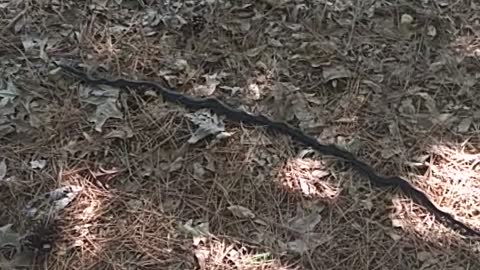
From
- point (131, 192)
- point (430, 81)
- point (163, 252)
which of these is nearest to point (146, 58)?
point (131, 192)

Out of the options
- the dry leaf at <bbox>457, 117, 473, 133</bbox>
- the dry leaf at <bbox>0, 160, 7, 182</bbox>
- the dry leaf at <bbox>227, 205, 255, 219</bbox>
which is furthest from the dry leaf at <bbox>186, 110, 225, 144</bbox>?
the dry leaf at <bbox>457, 117, 473, 133</bbox>

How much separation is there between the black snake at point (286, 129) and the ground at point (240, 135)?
23 millimetres

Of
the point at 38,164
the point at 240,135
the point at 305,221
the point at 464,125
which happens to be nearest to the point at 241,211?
the point at 305,221

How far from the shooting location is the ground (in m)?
2.18

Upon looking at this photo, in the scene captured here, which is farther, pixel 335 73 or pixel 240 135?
pixel 335 73

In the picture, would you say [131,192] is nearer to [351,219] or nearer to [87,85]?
[87,85]

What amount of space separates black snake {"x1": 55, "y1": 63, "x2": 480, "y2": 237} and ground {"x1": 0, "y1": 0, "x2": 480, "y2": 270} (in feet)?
0.08

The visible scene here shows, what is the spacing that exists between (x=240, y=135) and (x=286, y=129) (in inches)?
5.7

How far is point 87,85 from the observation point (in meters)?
→ 2.56

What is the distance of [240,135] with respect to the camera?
2.44 metres

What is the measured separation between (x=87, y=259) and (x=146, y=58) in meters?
0.80

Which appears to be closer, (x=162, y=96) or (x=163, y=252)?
(x=163, y=252)

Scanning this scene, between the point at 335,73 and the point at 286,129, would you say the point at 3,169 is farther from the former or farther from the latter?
the point at 335,73

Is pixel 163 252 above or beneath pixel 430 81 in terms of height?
beneath
